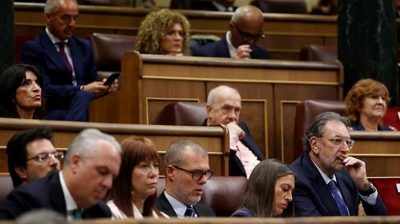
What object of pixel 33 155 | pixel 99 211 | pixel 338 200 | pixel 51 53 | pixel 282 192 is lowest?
pixel 338 200

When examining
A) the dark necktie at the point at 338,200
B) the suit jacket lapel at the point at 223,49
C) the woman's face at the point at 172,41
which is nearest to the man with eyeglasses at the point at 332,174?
the dark necktie at the point at 338,200

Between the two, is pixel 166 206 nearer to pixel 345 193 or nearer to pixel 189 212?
pixel 189 212

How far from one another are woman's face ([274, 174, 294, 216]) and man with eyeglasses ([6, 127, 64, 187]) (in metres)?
0.79

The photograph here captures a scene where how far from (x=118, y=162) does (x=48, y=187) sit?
7.8 inches

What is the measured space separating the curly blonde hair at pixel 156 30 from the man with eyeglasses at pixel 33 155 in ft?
6.85

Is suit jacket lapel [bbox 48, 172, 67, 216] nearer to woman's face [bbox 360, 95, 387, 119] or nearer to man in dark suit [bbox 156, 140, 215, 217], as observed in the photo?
man in dark suit [bbox 156, 140, 215, 217]

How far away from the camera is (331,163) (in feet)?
13.3

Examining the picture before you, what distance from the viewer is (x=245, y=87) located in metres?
5.27

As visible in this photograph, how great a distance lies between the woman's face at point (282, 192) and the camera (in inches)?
142

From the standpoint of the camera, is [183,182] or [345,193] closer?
[183,182]

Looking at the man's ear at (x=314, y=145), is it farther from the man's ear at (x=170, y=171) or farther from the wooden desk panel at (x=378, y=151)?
the man's ear at (x=170, y=171)

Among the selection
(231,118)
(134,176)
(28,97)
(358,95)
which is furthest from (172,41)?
(134,176)

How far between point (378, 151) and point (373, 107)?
1.36 ft

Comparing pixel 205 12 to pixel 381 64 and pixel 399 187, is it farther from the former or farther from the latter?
pixel 399 187
